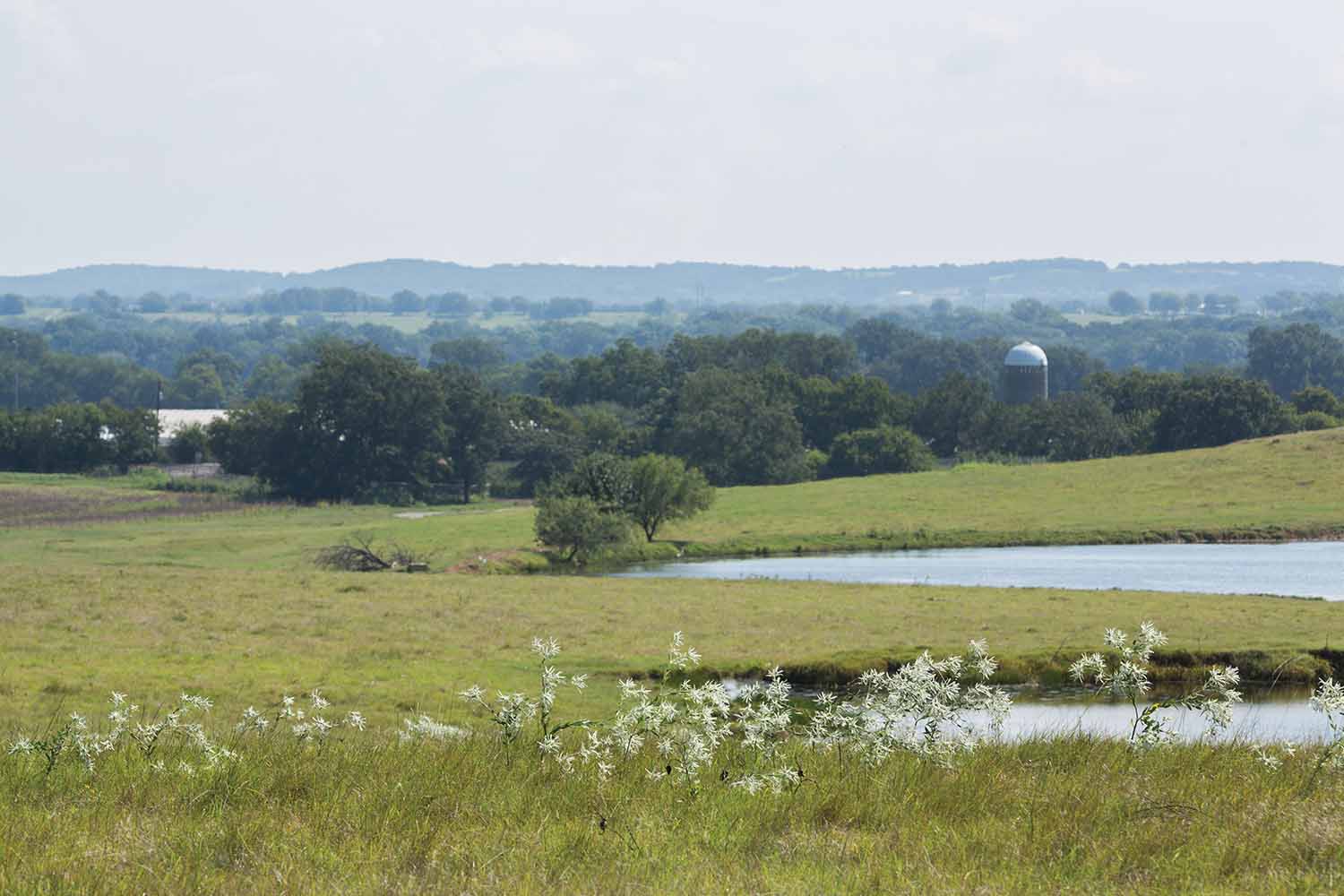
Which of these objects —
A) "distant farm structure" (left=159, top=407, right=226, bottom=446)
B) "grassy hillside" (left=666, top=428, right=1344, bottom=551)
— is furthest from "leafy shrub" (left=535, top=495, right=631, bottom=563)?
"distant farm structure" (left=159, top=407, right=226, bottom=446)

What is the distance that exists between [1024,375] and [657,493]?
3898 inches

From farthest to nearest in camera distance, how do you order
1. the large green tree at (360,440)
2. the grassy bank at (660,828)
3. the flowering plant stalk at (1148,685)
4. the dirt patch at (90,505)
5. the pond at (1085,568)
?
the large green tree at (360,440) < the dirt patch at (90,505) < the pond at (1085,568) < the flowering plant stalk at (1148,685) < the grassy bank at (660,828)

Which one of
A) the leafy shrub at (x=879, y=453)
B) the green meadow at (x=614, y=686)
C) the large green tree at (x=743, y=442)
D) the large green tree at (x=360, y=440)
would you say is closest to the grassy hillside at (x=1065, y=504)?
the green meadow at (x=614, y=686)

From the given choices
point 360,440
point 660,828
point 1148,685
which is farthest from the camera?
point 360,440

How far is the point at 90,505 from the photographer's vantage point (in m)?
98.8

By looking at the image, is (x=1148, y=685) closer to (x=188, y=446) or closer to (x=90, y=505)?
(x=90, y=505)

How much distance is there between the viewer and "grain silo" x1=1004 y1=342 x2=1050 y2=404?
168 metres

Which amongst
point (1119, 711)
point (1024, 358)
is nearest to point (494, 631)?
point (1119, 711)

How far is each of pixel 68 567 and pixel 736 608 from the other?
2906 centimetres

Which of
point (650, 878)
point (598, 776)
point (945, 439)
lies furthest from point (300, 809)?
point (945, 439)

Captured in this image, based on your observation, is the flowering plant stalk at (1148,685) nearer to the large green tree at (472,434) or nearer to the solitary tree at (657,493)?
the solitary tree at (657,493)

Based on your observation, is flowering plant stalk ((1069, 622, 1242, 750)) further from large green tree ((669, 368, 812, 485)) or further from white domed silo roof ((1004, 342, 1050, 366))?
white domed silo roof ((1004, 342, 1050, 366))

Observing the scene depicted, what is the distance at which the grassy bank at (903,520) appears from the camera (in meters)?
73.9

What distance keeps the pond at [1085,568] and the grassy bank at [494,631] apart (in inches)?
260
